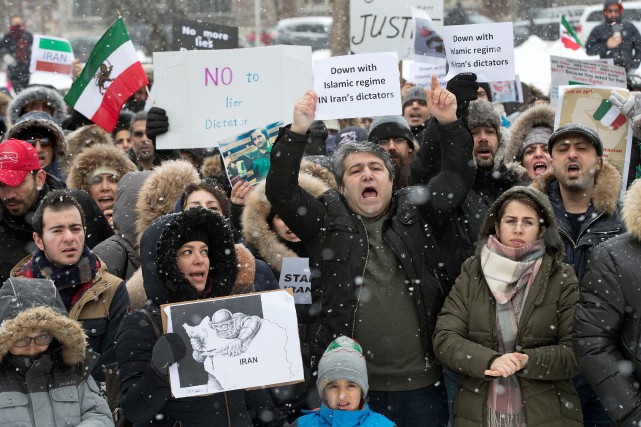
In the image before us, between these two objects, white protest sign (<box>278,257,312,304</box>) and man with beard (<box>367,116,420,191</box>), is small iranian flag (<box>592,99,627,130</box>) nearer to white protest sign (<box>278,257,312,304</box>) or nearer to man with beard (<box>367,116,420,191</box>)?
man with beard (<box>367,116,420,191</box>)

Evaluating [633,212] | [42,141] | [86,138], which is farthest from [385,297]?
[86,138]

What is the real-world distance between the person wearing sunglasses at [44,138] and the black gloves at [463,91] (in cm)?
326

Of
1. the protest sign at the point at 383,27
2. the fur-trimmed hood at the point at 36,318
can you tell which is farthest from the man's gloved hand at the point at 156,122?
the protest sign at the point at 383,27

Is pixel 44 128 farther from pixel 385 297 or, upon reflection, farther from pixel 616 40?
pixel 616 40

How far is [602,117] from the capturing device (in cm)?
637

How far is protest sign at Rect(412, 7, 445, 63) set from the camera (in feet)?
27.5

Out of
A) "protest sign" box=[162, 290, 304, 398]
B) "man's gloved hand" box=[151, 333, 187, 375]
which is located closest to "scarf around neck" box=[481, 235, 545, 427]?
"protest sign" box=[162, 290, 304, 398]

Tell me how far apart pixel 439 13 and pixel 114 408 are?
17.1 ft

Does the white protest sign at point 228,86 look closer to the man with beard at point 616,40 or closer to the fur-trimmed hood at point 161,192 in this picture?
the fur-trimmed hood at point 161,192

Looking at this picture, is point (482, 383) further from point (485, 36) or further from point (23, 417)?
point (485, 36)

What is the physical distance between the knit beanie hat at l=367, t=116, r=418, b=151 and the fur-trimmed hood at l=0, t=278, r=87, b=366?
269cm

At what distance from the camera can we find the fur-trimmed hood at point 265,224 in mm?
5750

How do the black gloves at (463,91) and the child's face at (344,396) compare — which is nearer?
the child's face at (344,396)

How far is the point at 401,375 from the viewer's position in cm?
481
